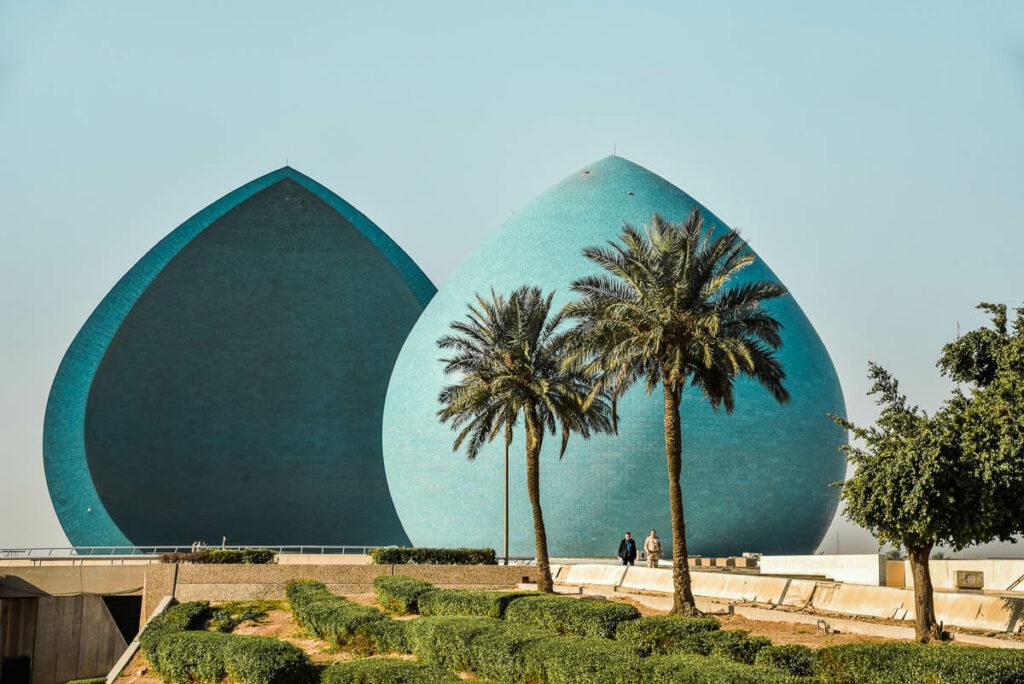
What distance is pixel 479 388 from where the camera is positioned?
32.6 meters

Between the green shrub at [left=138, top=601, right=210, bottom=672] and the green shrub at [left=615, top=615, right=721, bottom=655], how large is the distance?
12.4 m

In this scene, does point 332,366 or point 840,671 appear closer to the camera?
point 840,671

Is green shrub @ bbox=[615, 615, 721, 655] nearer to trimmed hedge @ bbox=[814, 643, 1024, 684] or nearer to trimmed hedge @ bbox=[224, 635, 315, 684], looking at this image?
trimmed hedge @ bbox=[814, 643, 1024, 684]

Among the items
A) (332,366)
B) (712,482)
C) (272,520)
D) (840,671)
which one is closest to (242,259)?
(332,366)

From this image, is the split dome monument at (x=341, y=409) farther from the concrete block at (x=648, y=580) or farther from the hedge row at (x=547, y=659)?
the hedge row at (x=547, y=659)

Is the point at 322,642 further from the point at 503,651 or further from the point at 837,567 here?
the point at 837,567

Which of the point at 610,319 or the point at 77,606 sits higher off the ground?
the point at 610,319

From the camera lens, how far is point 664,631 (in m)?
19.1

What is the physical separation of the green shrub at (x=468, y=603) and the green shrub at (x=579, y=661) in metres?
5.66

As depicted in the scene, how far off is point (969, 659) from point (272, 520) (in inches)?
2027

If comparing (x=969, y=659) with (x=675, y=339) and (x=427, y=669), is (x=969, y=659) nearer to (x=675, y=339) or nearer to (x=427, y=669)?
(x=427, y=669)

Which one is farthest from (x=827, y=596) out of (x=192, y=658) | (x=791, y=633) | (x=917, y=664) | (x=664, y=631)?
(x=192, y=658)

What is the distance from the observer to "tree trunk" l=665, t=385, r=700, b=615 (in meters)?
24.7

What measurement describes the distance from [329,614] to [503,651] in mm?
8055
